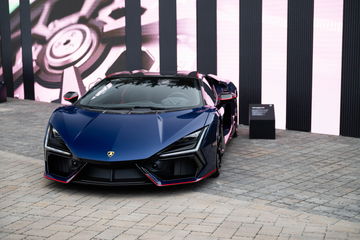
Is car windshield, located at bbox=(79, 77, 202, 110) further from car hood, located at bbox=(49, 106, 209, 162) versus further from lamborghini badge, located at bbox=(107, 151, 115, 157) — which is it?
lamborghini badge, located at bbox=(107, 151, 115, 157)

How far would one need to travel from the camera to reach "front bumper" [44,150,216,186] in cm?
553

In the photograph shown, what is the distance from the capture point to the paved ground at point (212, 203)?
4.60 m

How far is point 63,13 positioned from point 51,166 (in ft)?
28.6

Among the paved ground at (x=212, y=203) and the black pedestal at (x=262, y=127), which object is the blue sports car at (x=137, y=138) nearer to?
the paved ground at (x=212, y=203)

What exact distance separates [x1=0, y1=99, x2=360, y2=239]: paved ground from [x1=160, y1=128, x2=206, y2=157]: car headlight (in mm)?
471

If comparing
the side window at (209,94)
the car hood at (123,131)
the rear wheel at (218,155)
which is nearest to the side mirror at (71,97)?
the car hood at (123,131)

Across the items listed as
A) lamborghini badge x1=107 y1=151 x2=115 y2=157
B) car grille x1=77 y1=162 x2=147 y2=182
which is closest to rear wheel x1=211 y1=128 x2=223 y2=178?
car grille x1=77 y1=162 x2=147 y2=182

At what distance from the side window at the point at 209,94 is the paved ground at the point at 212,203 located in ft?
2.93

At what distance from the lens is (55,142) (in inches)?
233

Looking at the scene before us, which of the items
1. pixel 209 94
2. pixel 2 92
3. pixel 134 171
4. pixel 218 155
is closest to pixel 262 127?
pixel 209 94

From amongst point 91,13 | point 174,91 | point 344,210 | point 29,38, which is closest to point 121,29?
point 91,13

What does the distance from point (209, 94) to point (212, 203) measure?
219cm

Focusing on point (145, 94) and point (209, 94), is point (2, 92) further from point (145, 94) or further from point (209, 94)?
point (209, 94)

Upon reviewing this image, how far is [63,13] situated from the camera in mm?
13875
